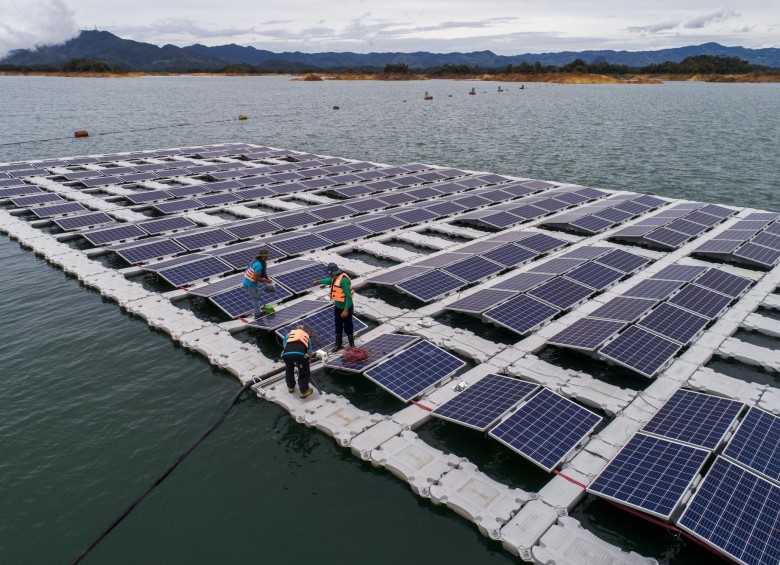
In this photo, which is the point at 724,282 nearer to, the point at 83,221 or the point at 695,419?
the point at 695,419

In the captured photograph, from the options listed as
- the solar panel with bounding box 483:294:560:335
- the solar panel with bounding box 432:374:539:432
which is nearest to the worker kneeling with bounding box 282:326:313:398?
the solar panel with bounding box 432:374:539:432

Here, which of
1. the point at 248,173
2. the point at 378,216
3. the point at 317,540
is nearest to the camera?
the point at 317,540

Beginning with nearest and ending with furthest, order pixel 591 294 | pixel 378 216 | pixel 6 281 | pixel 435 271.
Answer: pixel 591 294, pixel 435 271, pixel 6 281, pixel 378 216

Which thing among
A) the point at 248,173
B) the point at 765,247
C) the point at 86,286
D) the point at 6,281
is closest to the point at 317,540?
the point at 86,286

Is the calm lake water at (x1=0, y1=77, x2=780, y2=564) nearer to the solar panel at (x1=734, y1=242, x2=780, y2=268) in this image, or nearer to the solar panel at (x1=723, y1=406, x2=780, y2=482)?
the solar panel at (x1=723, y1=406, x2=780, y2=482)

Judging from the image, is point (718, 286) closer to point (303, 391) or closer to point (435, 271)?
point (435, 271)

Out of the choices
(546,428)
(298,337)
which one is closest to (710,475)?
→ (546,428)

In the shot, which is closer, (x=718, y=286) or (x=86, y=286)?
(x=718, y=286)
